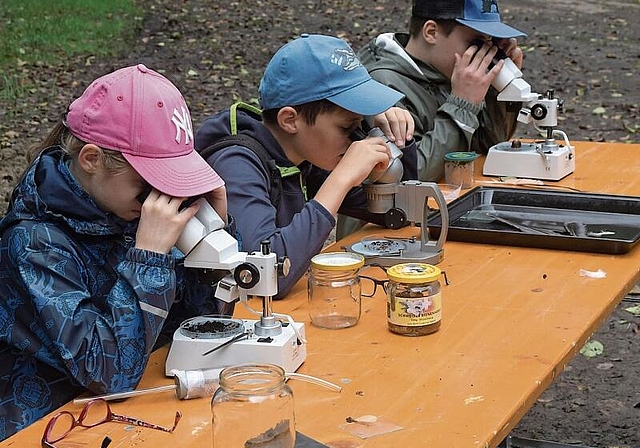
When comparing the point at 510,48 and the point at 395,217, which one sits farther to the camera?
the point at 510,48

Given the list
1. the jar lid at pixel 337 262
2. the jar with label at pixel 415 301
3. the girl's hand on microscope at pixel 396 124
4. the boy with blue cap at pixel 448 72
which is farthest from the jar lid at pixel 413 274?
the boy with blue cap at pixel 448 72

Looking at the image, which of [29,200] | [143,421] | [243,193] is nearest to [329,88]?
[243,193]

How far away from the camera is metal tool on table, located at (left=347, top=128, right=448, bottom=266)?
2914 mm

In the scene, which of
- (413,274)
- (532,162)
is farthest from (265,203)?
(532,162)

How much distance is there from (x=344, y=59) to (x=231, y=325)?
1049mm

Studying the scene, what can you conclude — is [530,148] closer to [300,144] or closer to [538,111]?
[538,111]

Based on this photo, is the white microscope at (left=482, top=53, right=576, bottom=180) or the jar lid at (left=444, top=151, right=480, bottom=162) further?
the white microscope at (left=482, top=53, right=576, bottom=180)

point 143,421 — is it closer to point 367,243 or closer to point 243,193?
point 243,193

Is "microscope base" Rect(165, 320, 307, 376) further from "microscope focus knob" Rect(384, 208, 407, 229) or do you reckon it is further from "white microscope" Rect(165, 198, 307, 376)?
"microscope focus knob" Rect(384, 208, 407, 229)

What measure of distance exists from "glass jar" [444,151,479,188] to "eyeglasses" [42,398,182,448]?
73.7 inches

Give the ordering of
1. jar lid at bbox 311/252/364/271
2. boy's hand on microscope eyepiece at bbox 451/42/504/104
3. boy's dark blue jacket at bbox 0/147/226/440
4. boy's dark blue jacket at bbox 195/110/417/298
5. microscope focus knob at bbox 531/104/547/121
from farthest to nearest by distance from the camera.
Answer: boy's hand on microscope eyepiece at bbox 451/42/504/104
microscope focus knob at bbox 531/104/547/121
boy's dark blue jacket at bbox 195/110/417/298
jar lid at bbox 311/252/364/271
boy's dark blue jacket at bbox 0/147/226/440

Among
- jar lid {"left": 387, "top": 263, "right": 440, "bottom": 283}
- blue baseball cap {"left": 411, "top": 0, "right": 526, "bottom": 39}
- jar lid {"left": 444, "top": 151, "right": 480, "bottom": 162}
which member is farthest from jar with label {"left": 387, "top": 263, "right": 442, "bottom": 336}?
blue baseball cap {"left": 411, "top": 0, "right": 526, "bottom": 39}

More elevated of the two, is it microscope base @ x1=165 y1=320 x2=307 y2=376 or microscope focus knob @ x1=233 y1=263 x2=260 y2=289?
microscope focus knob @ x1=233 y1=263 x2=260 y2=289

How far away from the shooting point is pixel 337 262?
249 centimetres
